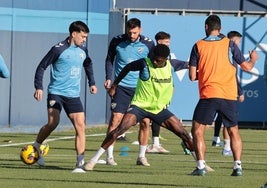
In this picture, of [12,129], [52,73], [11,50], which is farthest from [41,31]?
[52,73]

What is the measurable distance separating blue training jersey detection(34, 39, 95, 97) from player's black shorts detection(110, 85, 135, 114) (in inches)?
40.6

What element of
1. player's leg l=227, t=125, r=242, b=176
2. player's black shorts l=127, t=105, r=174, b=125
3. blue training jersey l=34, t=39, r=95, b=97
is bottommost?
player's leg l=227, t=125, r=242, b=176

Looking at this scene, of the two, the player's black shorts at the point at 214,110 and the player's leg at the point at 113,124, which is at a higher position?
the player's black shorts at the point at 214,110

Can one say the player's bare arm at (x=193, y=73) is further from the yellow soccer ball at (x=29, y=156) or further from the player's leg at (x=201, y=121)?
the yellow soccer ball at (x=29, y=156)

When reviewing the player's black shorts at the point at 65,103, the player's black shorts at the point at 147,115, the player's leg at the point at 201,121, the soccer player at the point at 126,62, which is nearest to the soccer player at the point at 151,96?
the player's black shorts at the point at 147,115

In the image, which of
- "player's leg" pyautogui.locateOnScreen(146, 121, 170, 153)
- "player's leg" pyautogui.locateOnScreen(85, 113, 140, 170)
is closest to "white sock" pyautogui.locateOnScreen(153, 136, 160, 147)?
"player's leg" pyautogui.locateOnScreen(146, 121, 170, 153)

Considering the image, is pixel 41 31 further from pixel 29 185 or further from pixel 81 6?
pixel 29 185

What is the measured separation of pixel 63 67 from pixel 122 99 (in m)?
1.45

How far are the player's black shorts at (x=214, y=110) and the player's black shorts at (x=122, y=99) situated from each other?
2.53 m

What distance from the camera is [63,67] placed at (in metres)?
17.3

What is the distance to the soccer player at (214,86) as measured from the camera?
15.9 meters

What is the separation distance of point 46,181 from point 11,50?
15077mm

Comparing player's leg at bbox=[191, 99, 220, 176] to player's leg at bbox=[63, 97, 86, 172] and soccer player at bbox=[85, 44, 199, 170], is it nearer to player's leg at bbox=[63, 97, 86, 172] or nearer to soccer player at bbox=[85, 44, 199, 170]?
soccer player at bbox=[85, 44, 199, 170]

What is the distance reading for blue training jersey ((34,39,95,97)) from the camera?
17.1 m
